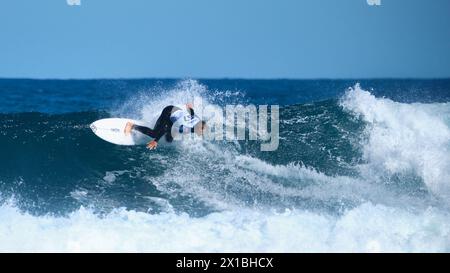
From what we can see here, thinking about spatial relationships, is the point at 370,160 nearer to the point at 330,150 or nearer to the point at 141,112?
the point at 330,150

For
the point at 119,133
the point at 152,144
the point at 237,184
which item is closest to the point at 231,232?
the point at 237,184

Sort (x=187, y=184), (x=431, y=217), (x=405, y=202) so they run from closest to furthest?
(x=431, y=217)
(x=405, y=202)
(x=187, y=184)

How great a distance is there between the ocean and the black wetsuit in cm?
36

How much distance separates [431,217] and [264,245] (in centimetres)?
181

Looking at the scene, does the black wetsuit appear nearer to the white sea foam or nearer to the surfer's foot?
the surfer's foot

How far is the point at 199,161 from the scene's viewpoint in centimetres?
637

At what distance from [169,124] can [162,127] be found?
102mm

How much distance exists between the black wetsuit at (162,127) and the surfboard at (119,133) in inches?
3.3

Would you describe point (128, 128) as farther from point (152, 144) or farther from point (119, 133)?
point (152, 144)

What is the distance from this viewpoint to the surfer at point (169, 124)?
20.3 feet

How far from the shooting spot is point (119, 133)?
21.2 feet

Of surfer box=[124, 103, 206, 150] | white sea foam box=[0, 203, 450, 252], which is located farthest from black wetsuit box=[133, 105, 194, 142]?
white sea foam box=[0, 203, 450, 252]

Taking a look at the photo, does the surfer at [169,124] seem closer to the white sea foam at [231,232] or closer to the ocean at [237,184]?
the ocean at [237,184]

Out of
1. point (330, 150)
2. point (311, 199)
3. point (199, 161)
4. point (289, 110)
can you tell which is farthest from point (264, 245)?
point (289, 110)
